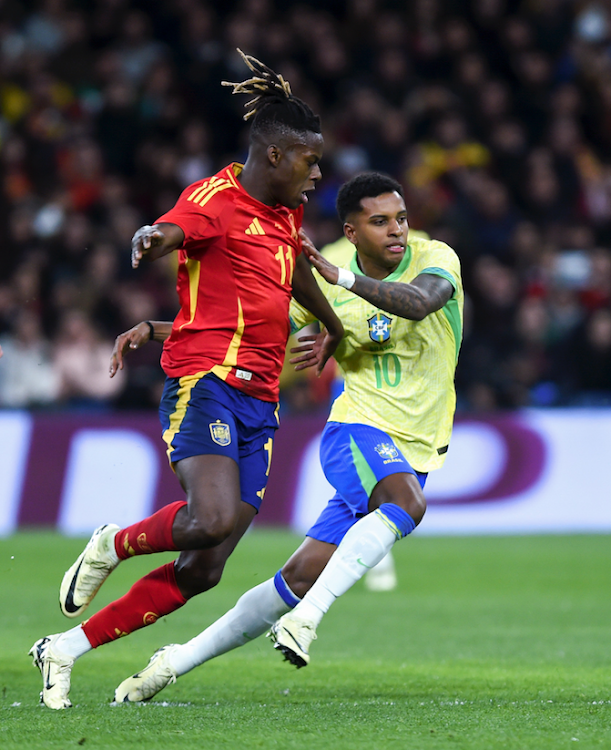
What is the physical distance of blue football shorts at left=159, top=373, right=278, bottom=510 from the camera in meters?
4.45

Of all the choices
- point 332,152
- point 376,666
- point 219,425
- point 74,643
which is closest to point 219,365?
point 219,425

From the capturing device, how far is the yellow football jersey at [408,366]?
511cm

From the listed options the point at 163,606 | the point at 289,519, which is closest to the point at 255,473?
the point at 163,606

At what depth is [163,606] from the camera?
4.61 metres

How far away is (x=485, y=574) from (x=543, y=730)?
5896mm

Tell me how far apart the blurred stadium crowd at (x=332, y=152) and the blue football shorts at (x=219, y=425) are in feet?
23.7

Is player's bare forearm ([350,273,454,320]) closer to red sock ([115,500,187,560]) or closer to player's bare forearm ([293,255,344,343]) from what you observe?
player's bare forearm ([293,255,344,343])

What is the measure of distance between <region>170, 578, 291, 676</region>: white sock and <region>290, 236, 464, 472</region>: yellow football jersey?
2.73 ft

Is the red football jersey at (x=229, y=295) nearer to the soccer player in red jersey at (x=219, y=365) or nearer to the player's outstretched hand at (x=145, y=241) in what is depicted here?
the soccer player in red jersey at (x=219, y=365)

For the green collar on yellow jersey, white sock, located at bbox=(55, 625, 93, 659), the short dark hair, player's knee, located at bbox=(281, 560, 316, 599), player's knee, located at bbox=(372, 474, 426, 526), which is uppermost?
the short dark hair

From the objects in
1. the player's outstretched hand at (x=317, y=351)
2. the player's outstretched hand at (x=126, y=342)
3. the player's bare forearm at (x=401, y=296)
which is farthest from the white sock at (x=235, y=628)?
the player's bare forearm at (x=401, y=296)

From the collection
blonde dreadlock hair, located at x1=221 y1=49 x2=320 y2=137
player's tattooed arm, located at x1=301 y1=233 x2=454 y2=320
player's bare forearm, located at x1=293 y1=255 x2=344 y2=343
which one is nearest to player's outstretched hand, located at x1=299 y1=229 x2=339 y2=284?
player's tattooed arm, located at x1=301 y1=233 x2=454 y2=320

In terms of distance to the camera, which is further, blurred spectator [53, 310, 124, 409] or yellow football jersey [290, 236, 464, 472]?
blurred spectator [53, 310, 124, 409]

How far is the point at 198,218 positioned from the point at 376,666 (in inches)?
98.6
